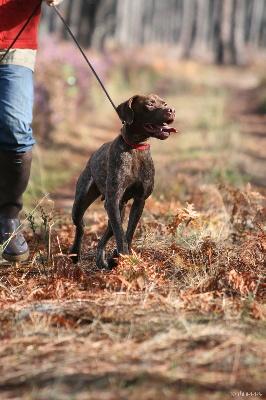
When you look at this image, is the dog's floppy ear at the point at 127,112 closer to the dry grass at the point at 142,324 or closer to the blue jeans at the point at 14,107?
the dry grass at the point at 142,324

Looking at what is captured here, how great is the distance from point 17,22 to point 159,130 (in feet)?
4.87

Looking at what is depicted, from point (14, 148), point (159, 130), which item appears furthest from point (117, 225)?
point (14, 148)

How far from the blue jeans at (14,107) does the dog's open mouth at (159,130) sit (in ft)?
3.38

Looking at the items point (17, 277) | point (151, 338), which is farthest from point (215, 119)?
point (151, 338)

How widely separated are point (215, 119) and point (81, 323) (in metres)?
11.5

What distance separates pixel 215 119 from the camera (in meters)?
14.4

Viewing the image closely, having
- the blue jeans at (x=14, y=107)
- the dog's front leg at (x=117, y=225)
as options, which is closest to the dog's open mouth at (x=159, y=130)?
the dog's front leg at (x=117, y=225)

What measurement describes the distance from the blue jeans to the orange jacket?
19 centimetres

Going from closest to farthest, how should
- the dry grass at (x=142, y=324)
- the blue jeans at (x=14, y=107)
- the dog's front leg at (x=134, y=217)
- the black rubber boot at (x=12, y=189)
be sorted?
the dry grass at (x=142, y=324) < the dog's front leg at (x=134, y=217) < the blue jeans at (x=14, y=107) < the black rubber boot at (x=12, y=189)

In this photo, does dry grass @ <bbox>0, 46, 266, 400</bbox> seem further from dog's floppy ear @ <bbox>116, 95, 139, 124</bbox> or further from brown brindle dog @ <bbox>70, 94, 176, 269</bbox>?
dog's floppy ear @ <bbox>116, 95, 139, 124</bbox>

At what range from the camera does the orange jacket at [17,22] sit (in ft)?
15.0

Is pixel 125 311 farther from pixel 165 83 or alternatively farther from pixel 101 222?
pixel 165 83

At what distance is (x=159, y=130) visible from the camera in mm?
3965

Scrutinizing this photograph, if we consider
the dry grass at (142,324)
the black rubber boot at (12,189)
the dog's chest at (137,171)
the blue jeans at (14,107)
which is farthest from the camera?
the black rubber boot at (12,189)
